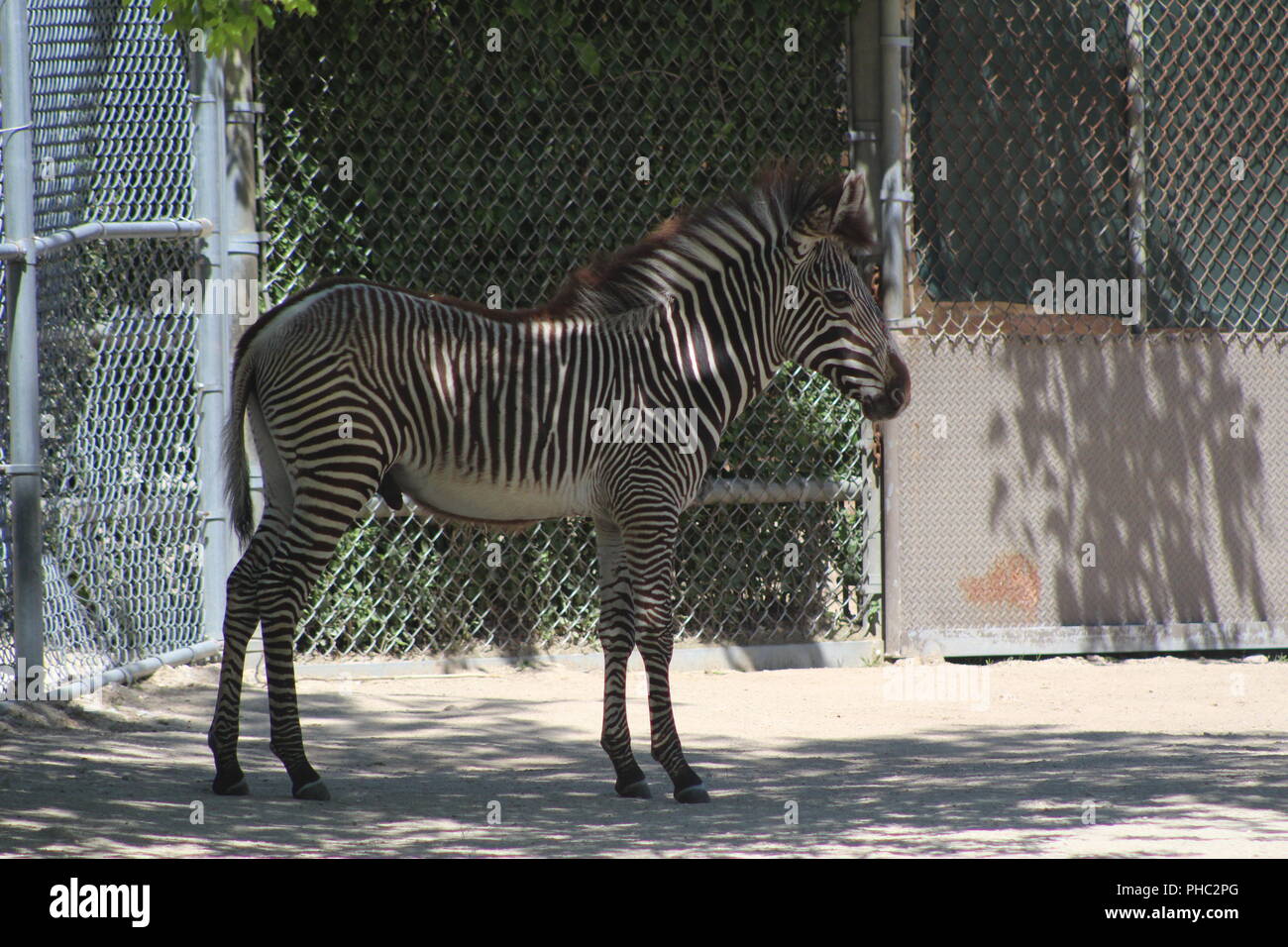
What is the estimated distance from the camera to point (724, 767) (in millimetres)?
6285

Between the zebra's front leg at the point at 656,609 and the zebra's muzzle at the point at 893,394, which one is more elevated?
the zebra's muzzle at the point at 893,394

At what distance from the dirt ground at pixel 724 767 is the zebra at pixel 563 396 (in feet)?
1.38

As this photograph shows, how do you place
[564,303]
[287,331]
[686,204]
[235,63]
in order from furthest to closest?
[686,204] → [235,63] → [564,303] → [287,331]

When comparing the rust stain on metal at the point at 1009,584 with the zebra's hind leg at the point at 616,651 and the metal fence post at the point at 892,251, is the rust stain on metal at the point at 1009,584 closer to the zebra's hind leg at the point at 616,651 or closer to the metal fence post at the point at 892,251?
the metal fence post at the point at 892,251

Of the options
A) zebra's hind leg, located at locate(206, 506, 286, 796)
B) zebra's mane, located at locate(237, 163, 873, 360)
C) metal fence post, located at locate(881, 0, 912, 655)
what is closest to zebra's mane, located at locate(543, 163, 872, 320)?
zebra's mane, located at locate(237, 163, 873, 360)

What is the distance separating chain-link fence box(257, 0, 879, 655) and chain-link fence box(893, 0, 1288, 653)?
562 millimetres

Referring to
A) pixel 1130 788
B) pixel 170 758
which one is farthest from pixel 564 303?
pixel 1130 788

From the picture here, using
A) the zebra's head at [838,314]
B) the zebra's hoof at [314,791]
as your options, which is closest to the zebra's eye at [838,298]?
the zebra's head at [838,314]

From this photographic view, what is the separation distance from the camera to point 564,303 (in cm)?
609

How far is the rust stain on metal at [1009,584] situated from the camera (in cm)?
851

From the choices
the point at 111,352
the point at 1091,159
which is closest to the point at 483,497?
the point at 111,352

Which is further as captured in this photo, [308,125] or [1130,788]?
[308,125]

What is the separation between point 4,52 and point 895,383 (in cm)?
378

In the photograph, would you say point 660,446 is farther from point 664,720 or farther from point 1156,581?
point 1156,581
